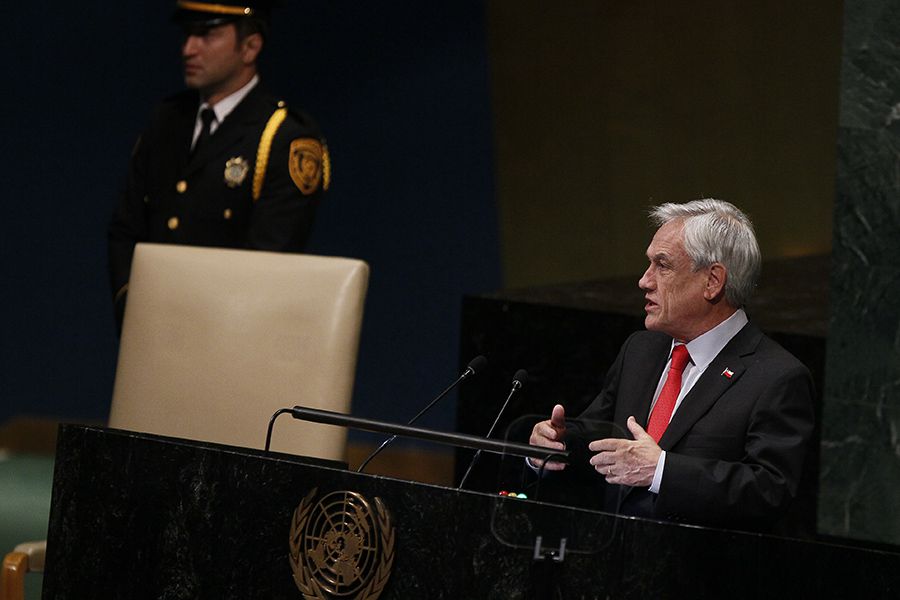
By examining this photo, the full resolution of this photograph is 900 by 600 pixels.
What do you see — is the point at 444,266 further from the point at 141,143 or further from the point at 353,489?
the point at 353,489

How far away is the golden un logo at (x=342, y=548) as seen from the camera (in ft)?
7.70

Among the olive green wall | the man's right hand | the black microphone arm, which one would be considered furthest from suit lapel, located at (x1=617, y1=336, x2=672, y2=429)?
the olive green wall

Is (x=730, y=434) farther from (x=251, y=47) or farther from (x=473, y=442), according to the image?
(x=251, y=47)

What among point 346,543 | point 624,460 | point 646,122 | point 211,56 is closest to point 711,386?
point 624,460

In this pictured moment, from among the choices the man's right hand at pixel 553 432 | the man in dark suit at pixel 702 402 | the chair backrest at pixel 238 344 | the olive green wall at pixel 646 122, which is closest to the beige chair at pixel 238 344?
the chair backrest at pixel 238 344

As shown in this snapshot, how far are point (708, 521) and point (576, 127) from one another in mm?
3777

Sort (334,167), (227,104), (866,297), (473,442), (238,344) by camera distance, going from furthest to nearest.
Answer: (334,167) → (227,104) → (866,297) → (238,344) → (473,442)

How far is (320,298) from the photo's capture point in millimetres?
3238

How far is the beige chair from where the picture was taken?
3219 mm

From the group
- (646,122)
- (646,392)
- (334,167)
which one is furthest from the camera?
(334,167)

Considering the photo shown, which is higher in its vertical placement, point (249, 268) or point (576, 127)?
point (576, 127)

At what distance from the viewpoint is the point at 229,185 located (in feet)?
13.5

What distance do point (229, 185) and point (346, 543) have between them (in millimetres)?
1917

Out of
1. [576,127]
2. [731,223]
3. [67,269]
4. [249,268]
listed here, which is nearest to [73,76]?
[67,269]
